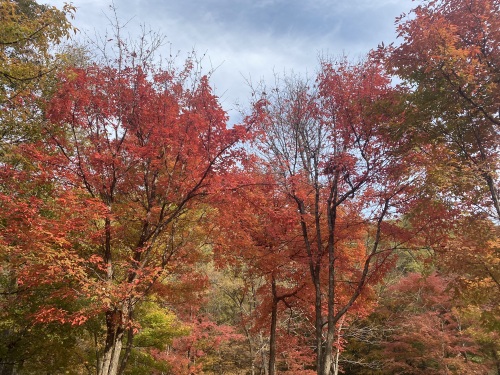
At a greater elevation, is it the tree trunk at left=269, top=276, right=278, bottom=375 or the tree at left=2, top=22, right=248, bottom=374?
the tree at left=2, top=22, right=248, bottom=374

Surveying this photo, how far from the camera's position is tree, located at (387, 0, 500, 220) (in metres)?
6.44

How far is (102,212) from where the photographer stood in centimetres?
739

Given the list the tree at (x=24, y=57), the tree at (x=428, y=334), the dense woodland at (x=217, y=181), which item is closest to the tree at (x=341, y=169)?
the dense woodland at (x=217, y=181)

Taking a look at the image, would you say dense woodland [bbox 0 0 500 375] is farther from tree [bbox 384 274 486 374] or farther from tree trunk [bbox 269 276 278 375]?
tree [bbox 384 274 486 374]

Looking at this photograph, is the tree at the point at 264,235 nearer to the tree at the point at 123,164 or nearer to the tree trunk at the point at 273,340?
the tree trunk at the point at 273,340

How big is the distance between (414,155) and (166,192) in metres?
6.23

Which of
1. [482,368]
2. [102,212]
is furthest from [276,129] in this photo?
[482,368]

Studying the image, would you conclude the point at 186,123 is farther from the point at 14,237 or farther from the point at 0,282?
the point at 0,282

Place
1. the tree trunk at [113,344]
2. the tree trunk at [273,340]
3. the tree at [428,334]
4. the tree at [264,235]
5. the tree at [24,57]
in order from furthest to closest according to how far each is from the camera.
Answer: the tree at [428,334], the tree trunk at [273,340], the tree at [264,235], the tree trunk at [113,344], the tree at [24,57]

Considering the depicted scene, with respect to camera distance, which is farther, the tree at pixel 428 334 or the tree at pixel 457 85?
the tree at pixel 428 334

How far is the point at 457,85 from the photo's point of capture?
6496 millimetres

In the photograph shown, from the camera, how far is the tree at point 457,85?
6438 mm

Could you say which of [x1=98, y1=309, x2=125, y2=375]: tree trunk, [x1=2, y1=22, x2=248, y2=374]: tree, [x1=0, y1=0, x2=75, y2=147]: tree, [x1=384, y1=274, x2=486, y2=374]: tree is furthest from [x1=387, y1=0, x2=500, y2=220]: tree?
[x1=384, y1=274, x2=486, y2=374]: tree

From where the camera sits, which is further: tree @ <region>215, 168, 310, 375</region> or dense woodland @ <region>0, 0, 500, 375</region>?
tree @ <region>215, 168, 310, 375</region>
